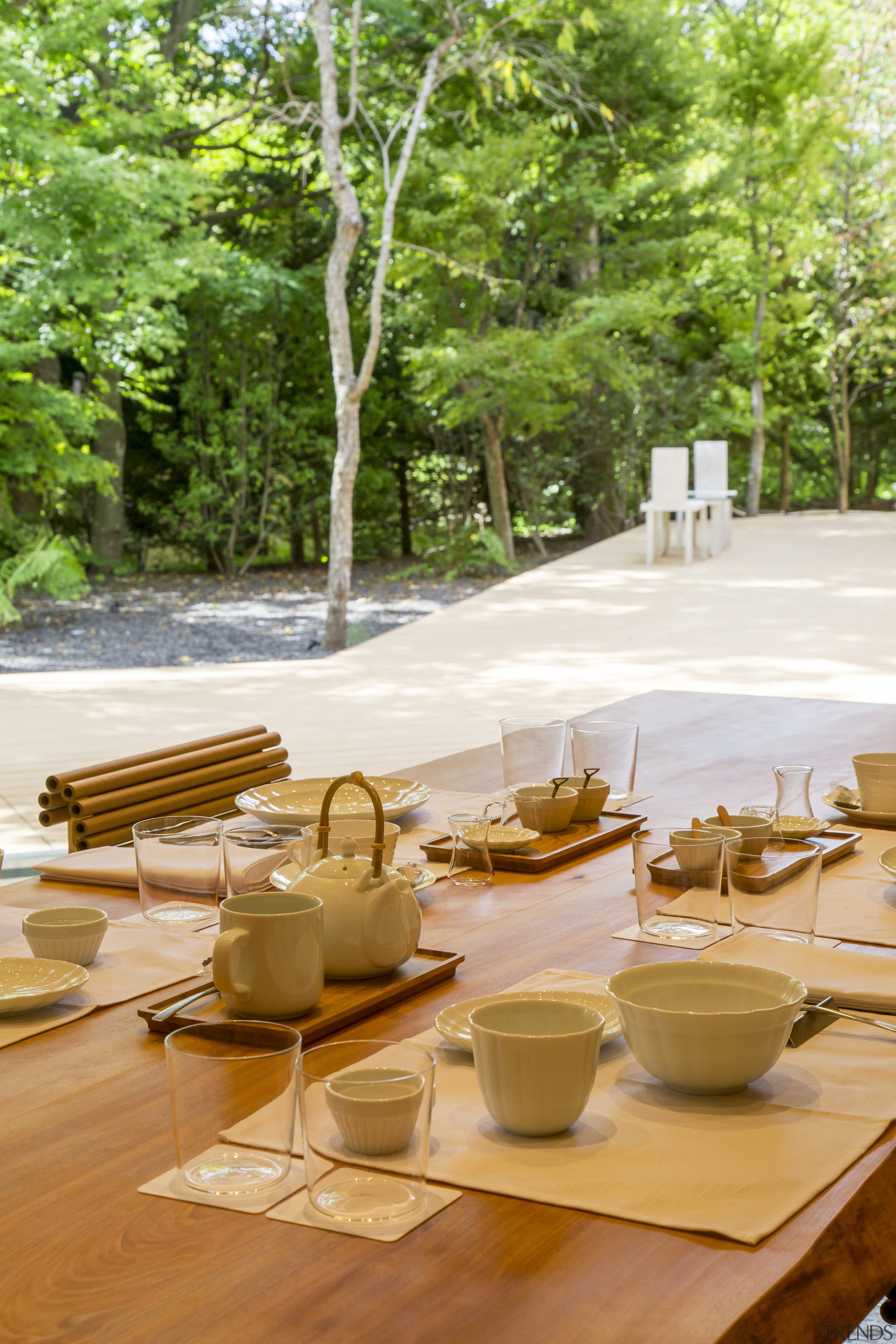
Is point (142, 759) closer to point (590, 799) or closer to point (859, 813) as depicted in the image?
point (590, 799)

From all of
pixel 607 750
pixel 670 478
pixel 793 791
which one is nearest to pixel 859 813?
pixel 793 791

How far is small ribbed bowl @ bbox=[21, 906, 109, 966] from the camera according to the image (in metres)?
1.40

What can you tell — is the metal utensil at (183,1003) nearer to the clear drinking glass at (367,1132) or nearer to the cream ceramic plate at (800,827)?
the clear drinking glass at (367,1132)

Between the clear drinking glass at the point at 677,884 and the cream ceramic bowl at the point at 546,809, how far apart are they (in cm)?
46

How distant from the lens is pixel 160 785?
2.24 m

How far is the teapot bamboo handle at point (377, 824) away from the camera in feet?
4.09

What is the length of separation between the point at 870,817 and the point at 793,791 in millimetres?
180

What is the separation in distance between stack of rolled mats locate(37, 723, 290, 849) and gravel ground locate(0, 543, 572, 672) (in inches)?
230

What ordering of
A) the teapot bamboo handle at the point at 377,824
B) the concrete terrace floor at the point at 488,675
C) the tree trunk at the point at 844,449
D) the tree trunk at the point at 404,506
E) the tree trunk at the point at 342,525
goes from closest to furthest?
the teapot bamboo handle at the point at 377,824 < the concrete terrace floor at the point at 488,675 < the tree trunk at the point at 342,525 < the tree trunk at the point at 404,506 < the tree trunk at the point at 844,449

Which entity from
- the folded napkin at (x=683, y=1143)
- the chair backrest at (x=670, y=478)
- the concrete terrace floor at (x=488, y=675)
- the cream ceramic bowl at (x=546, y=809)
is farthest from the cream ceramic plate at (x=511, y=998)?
the chair backrest at (x=670, y=478)

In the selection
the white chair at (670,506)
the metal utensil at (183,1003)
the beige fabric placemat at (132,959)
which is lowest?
the beige fabric placemat at (132,959)

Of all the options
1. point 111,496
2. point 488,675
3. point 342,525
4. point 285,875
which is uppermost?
point 111,496

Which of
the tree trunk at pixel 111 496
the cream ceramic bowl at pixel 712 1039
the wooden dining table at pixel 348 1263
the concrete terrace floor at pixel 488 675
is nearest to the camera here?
the wooden dining table at pixel 348 1263

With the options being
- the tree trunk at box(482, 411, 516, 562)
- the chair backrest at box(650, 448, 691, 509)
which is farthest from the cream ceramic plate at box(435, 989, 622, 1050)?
the tree trunk at box(482, 411, 516, 562)
